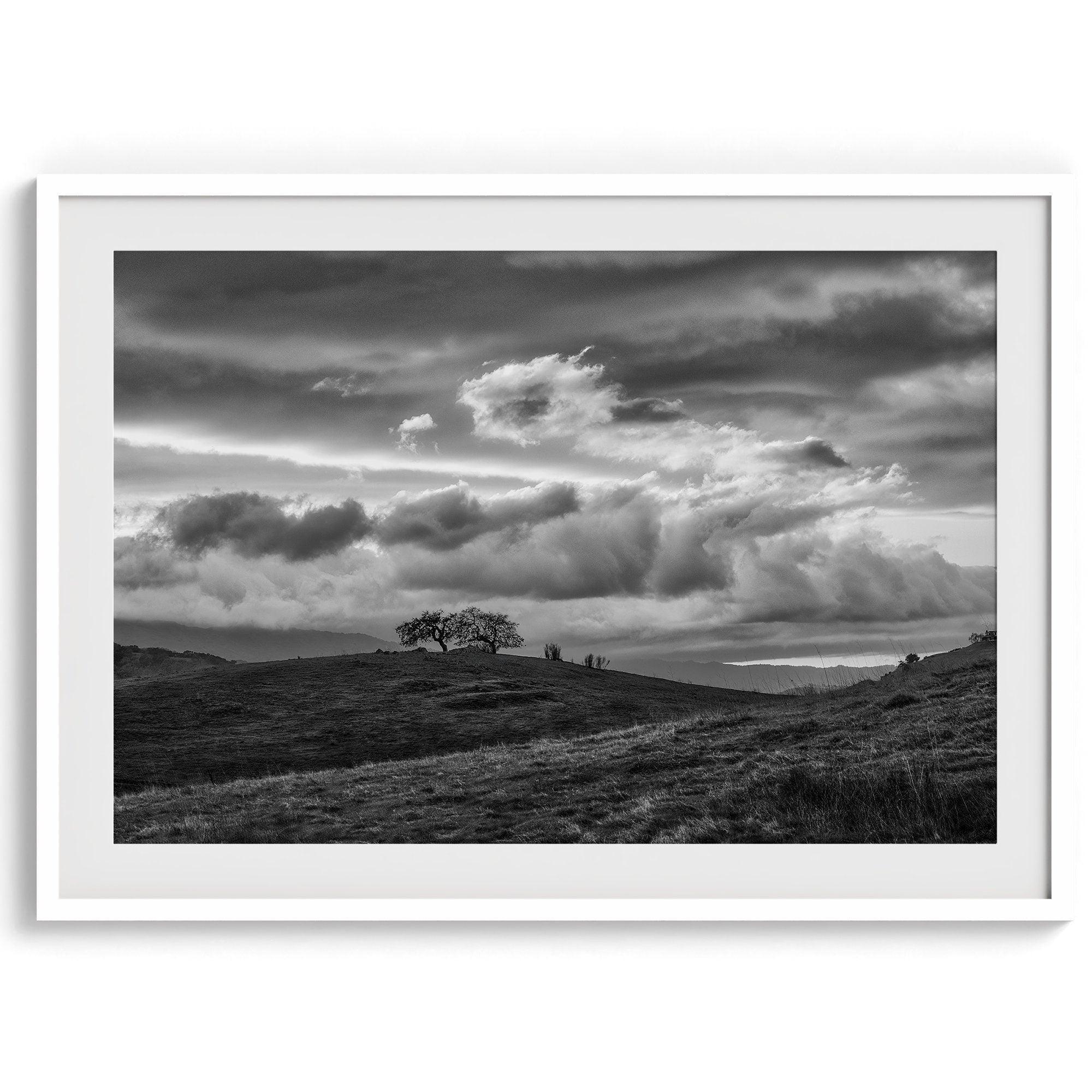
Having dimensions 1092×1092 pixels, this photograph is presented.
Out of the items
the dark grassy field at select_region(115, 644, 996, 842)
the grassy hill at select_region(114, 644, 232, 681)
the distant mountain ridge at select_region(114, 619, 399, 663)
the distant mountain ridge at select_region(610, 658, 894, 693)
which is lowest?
the dark grassy field at select_region(115, 644, 996, 842)

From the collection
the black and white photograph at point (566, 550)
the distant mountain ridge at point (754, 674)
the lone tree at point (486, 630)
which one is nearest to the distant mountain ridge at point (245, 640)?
the black and white photograph at point (566, 550)

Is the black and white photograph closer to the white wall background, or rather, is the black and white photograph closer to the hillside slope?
the hillside slope

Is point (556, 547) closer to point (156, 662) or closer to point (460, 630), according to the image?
point (460, 630)

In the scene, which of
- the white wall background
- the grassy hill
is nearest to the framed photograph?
the grassy hill

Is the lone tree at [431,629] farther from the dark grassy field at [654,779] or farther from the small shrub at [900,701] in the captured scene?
the small shrub at [900,701]
